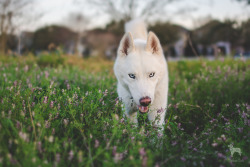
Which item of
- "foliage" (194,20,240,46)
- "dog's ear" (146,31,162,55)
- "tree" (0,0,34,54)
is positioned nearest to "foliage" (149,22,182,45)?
"foliage" (194,20,240,46)

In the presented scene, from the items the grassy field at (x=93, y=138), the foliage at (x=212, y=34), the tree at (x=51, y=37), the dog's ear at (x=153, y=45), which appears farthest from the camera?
the tree at (x=51, y=37)

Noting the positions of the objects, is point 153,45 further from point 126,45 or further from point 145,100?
point 145,100

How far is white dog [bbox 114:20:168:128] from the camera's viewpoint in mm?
2039

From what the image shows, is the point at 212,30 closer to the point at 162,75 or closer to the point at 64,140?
the point at 162,75

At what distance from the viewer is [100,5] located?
1998 cm

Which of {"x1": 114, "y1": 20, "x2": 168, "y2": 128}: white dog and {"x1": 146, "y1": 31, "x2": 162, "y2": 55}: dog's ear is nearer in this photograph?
{"x1": 114, "y1": 20, "x2": 168, "y2": 128}: white dog

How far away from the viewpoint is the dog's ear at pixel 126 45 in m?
2.36

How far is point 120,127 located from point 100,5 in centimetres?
2038

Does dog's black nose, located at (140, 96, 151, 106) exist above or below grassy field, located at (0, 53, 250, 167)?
above

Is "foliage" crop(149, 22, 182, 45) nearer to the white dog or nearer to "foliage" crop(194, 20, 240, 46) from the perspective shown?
"foliage" crop(194, 20, 240, 46)

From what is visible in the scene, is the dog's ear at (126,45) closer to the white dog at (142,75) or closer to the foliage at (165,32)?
the white dog at (142,75)

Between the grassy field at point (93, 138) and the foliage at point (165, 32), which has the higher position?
the foliage at point (165, 32)

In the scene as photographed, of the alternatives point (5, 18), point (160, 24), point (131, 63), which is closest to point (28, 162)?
point (131, 63)

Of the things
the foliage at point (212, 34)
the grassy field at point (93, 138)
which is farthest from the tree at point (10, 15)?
the foliage at point (212, 34)
